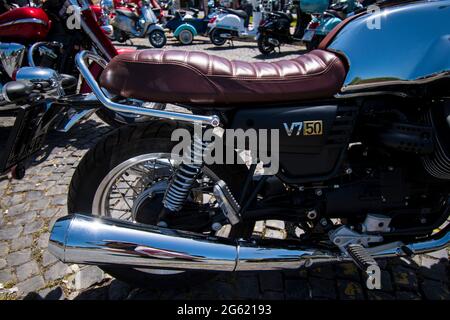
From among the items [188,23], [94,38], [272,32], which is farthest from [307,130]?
[188,23]

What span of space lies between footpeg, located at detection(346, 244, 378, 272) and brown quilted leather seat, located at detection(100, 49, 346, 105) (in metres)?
0.80

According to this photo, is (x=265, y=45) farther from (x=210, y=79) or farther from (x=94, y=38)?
(x=210, y=79)

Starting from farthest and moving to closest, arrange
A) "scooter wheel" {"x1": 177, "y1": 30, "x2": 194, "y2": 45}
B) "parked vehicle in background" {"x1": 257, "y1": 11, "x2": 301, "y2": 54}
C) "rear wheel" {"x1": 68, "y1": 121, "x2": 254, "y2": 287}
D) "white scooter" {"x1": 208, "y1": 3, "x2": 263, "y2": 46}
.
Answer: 1. "scooter wheel" {"x1": 177, "y1": 30, "x2": 194, "y2": 45}
2. "white scooter" {"x1": 208, "y1": 3, "x2": 263, "y2": 46}
3. "parked vehicle in background" {"x1": 257, "y1": 11, "x2": 301, "y2": 54}
4. "rear wheel" {"x1": 68, "y1": 121, "x2": 254, "y2": 287}

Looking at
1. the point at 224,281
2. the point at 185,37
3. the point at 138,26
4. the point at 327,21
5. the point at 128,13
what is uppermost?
the point at 327,21

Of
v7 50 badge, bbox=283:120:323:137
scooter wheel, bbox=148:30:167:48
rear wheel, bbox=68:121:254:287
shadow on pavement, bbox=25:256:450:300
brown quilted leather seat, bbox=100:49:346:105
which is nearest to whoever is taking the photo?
brown quilted leather seat, bbox=100:49:346:105

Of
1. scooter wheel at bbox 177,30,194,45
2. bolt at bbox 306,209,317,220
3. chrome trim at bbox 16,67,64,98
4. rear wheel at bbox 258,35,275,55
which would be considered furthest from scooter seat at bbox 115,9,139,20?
bolt at bbox 306,209,317,220

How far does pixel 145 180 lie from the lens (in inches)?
76.3

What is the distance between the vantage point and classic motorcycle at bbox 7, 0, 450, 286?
148cm

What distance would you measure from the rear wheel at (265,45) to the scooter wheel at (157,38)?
3502 millimetres

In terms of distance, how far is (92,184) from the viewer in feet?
5.81

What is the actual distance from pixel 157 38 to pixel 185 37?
1.18 meters

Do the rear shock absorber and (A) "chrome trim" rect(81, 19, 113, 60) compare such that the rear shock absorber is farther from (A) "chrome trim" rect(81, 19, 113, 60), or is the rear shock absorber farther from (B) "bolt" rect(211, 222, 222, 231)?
(A) "chrome trim" rect(81, 19, 113, 60)

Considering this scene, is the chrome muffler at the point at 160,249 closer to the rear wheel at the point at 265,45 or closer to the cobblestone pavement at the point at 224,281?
the cobblestone pavement at the point at 224,281
